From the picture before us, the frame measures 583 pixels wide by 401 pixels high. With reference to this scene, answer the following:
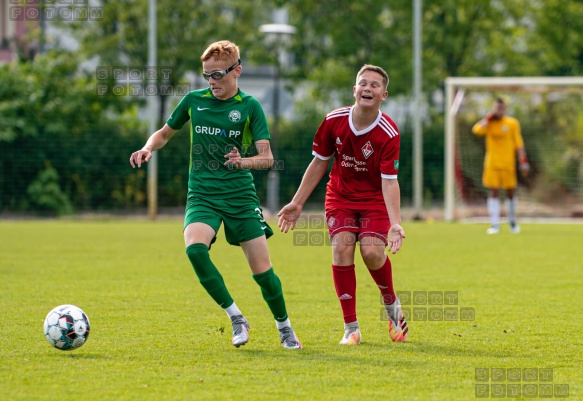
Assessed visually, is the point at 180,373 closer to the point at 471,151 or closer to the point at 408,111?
the point at 471,151

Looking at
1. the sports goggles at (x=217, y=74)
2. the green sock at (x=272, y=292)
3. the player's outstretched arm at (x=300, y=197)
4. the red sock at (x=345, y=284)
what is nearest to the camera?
the sports goggles at (x=217, y=74)

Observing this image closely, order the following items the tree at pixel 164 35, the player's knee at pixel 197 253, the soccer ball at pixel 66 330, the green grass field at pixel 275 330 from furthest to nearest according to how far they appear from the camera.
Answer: the tree at pixel 164 35 → the player's knee at pixel 197 253 → the soccer ball at pixel 66 330 → the green grass field at pixel 275 330

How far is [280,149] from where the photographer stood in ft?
75.1

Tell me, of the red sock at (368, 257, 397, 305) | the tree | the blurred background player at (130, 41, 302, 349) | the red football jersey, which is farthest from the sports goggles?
the tree

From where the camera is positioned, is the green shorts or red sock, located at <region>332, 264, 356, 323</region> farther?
red sock, located at <region>332, 264, 356, 323</region>

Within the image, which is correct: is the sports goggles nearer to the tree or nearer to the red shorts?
the red shorts

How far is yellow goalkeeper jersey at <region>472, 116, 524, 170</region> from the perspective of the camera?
17406 mm

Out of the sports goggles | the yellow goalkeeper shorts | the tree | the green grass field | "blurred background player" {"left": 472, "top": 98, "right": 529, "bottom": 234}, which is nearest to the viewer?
the green grass field

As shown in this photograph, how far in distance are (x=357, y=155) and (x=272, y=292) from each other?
1.10m

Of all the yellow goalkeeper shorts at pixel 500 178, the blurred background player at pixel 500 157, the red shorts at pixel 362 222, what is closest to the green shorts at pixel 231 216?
the red shorts at pixel 362 222

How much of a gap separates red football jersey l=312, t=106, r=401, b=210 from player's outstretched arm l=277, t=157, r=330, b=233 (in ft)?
0.25

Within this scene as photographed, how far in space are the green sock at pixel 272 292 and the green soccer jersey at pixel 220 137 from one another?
Answer: 565 millimetres

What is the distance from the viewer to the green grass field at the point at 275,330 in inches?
210

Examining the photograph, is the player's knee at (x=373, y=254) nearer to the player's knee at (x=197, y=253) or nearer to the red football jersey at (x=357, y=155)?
the red football jersey at (x=357, y=155)
